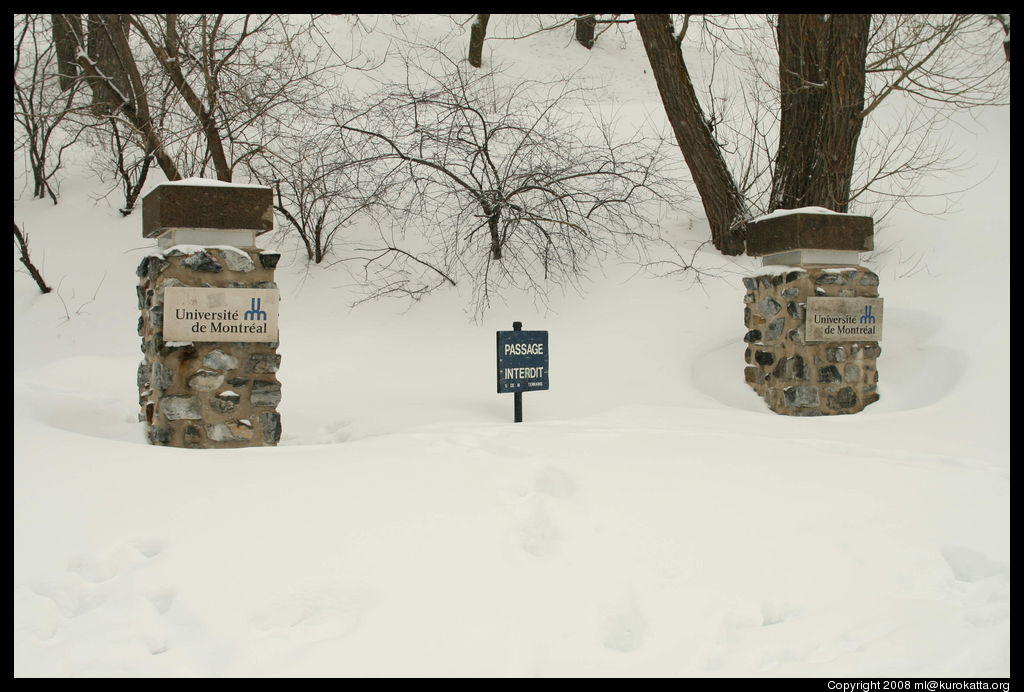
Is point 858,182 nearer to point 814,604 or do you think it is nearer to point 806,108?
point 806,108

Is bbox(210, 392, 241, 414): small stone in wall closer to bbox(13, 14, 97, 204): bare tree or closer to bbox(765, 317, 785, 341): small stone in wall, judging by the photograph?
bbox(765, 317, 785, 341): small stone in wall

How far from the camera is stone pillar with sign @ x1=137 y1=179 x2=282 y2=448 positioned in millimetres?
5758

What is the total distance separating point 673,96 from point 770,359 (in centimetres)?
403

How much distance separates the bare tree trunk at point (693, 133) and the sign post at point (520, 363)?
4.35 m

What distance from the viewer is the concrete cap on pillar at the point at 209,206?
5754 mm

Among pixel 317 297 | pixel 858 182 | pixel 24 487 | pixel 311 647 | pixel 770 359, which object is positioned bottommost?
pixel 311 647

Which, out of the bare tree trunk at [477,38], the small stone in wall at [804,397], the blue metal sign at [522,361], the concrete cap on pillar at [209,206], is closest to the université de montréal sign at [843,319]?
the small stone in wall at [804,397]

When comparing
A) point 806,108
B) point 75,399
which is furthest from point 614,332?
point 75,399

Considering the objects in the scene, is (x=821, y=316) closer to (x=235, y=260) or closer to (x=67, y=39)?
(x=235, y=260)

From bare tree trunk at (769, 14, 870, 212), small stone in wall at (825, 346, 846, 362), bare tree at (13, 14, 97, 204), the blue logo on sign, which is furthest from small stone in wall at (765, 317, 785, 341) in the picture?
bare tree at (13, 14, 97, 204)

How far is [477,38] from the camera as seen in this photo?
55.3ft

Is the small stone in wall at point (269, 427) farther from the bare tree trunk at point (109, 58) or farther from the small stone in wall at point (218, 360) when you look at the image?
the bare tree trunk at point (109, 58)
